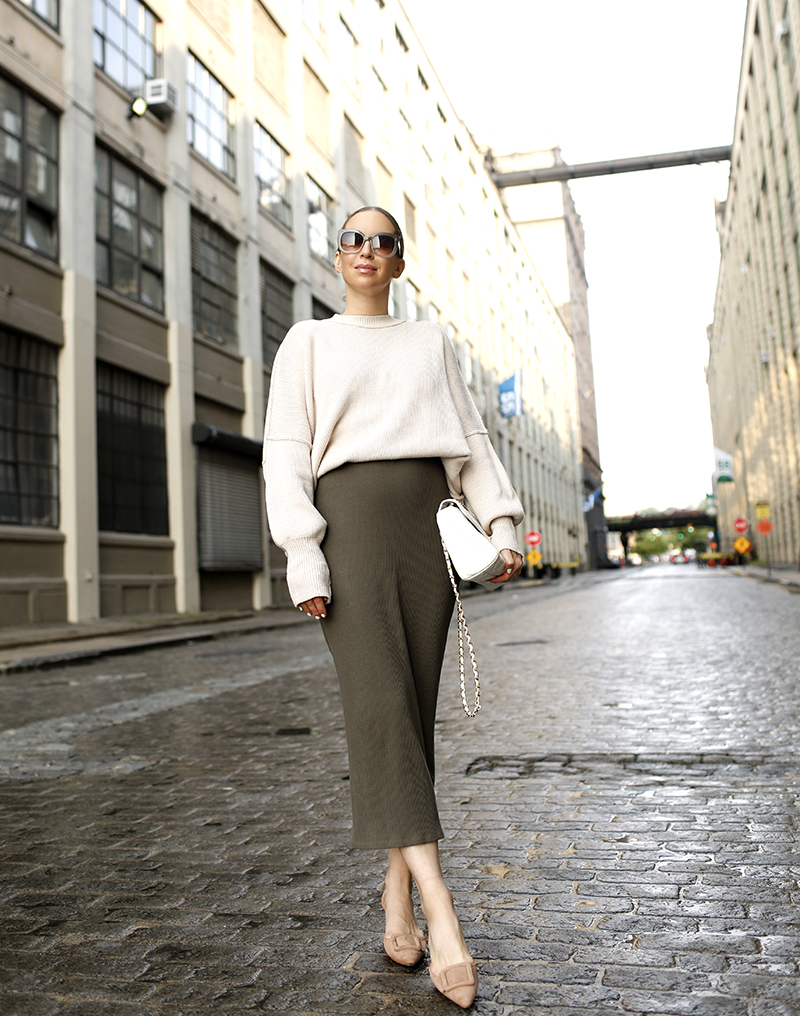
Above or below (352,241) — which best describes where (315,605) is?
below

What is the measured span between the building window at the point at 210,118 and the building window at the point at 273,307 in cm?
273

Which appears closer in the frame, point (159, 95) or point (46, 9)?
point (46, 9)

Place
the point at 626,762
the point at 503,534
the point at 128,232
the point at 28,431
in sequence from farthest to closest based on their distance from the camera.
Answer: the point at 128,232, the point at 28,431, the point at 626,762, the point at 503,534

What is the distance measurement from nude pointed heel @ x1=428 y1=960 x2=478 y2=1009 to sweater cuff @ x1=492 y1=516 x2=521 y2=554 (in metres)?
1.06

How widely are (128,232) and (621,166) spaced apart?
161 ft

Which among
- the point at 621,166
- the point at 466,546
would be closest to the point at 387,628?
the point at 466,546

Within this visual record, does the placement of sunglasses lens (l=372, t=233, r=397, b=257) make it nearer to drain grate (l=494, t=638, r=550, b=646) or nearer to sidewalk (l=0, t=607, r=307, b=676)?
sidewalk (l=0, t=607, r=307, b=676)

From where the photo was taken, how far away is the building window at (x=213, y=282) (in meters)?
20.5

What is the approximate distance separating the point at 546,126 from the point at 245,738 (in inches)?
3815

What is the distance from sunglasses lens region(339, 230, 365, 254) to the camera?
265 centimetres

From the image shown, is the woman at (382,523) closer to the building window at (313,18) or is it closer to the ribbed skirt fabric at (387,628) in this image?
the ribbed skirt fabric at (387,628)

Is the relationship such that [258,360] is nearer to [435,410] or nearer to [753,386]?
[435,410]

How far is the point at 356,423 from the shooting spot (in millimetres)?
2500

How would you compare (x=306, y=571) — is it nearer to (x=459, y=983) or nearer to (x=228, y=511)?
(x=459, y=983)
